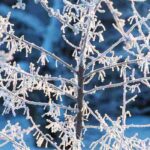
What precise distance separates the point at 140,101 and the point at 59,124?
626cm

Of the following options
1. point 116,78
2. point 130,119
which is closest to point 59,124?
point 116,78

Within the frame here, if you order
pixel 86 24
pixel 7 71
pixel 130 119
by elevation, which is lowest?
pixel 7 71

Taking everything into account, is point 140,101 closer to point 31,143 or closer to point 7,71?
point 31,143

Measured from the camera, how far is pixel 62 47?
28.8 feet

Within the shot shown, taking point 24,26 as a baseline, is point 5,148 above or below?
below

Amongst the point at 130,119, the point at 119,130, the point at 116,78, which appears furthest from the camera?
the point at 130,119

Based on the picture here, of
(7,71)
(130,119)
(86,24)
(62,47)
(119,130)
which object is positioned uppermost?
(62,47)

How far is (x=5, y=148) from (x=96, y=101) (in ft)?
5.07

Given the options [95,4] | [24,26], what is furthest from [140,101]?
[95,4]

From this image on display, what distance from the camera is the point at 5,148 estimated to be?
8938 millimetres

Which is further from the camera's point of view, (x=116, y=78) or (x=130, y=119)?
(x=130, y=119)

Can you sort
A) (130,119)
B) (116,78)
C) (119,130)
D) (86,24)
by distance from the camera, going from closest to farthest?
(86,24)
(119,130)
(116,78)
(130,119)

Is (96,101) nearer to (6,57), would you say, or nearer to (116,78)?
(116,78)

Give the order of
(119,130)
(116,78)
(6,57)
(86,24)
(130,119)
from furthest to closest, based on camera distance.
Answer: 1. (130,119)
2. (116,78)
3. (119,130)
4. (86,24)
5. (6,57)
